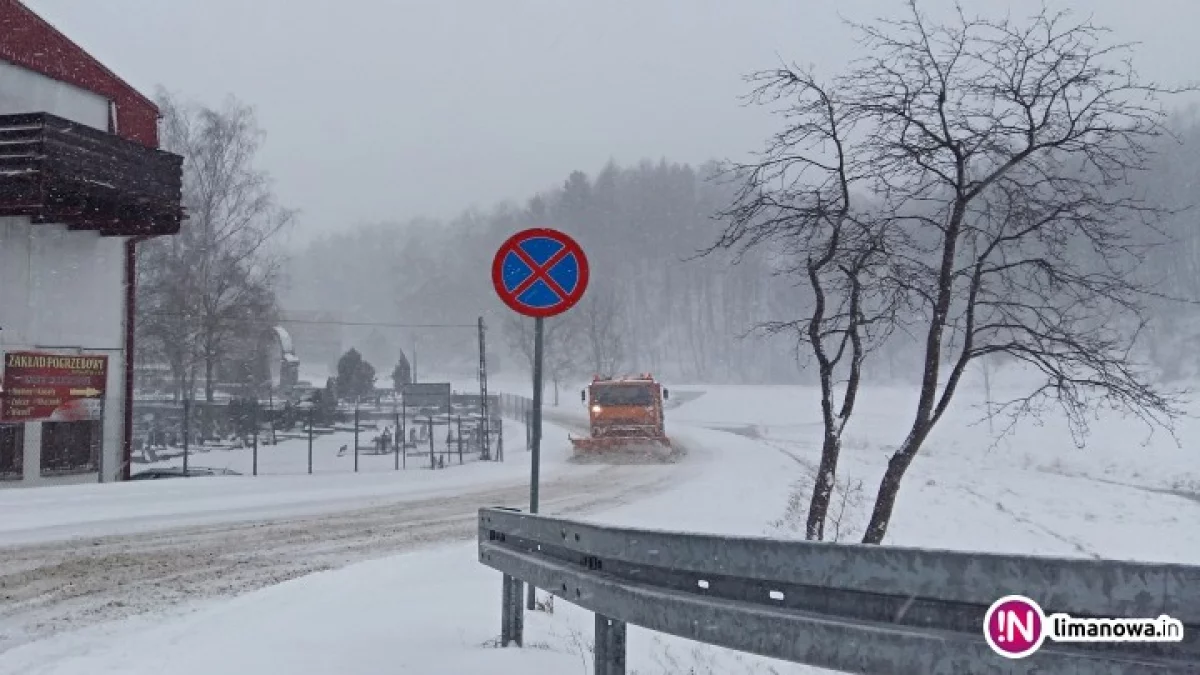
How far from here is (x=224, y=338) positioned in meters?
40.5

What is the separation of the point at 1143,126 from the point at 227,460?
26.5m

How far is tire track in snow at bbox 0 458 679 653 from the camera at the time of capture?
320 inches

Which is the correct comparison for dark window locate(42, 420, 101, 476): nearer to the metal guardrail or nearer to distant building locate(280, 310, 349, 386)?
the metal guardrail

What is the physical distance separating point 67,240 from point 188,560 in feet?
40.7

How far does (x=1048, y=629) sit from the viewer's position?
304cm

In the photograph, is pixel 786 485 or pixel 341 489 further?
pixel 786 485

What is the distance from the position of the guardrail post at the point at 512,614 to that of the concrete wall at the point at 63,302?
1637 cm

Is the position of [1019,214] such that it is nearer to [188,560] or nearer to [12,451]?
[188,560]

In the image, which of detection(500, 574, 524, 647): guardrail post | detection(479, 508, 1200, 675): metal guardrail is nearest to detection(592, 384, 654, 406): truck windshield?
detection(500, 574, 524, 647): guardrail post

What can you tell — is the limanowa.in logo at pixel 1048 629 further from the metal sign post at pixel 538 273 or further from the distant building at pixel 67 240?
the distant building at pixel 67 240

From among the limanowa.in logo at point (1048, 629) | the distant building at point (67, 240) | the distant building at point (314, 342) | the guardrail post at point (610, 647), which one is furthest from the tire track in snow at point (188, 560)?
the distant building at point (314, 342)

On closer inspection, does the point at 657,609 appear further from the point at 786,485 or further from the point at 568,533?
the point at 786,485

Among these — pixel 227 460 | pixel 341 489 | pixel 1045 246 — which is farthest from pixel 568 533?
pixel 227 460

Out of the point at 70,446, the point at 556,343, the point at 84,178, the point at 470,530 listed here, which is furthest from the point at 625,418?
the point at 556,343
